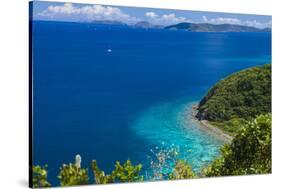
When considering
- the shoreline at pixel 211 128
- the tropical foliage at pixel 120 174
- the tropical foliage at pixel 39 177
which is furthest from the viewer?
the shoreline at pixel 211 128

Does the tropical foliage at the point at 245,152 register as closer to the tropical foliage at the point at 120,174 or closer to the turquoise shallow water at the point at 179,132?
the turquoise shallow water at the point at 179,132

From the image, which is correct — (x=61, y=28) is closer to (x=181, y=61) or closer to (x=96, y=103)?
(x=96, y=103)

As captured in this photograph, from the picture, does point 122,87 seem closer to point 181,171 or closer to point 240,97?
point 181,171

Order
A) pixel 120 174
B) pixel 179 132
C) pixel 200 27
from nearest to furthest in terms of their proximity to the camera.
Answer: pixel 120 174, pixel 179 132, pixel 200 27

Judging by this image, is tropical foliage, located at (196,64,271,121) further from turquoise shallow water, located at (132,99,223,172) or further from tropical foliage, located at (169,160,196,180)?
tropical foliage, located at (169,160,196,180)

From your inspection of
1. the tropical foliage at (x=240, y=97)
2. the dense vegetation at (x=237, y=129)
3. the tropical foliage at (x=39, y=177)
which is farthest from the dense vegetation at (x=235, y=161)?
the tropical foliage at (x=39, y=177)

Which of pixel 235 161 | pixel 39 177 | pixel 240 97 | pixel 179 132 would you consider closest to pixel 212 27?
pixel 240 97

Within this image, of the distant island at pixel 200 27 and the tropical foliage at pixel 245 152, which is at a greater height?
the distant island at pixel 200 27
